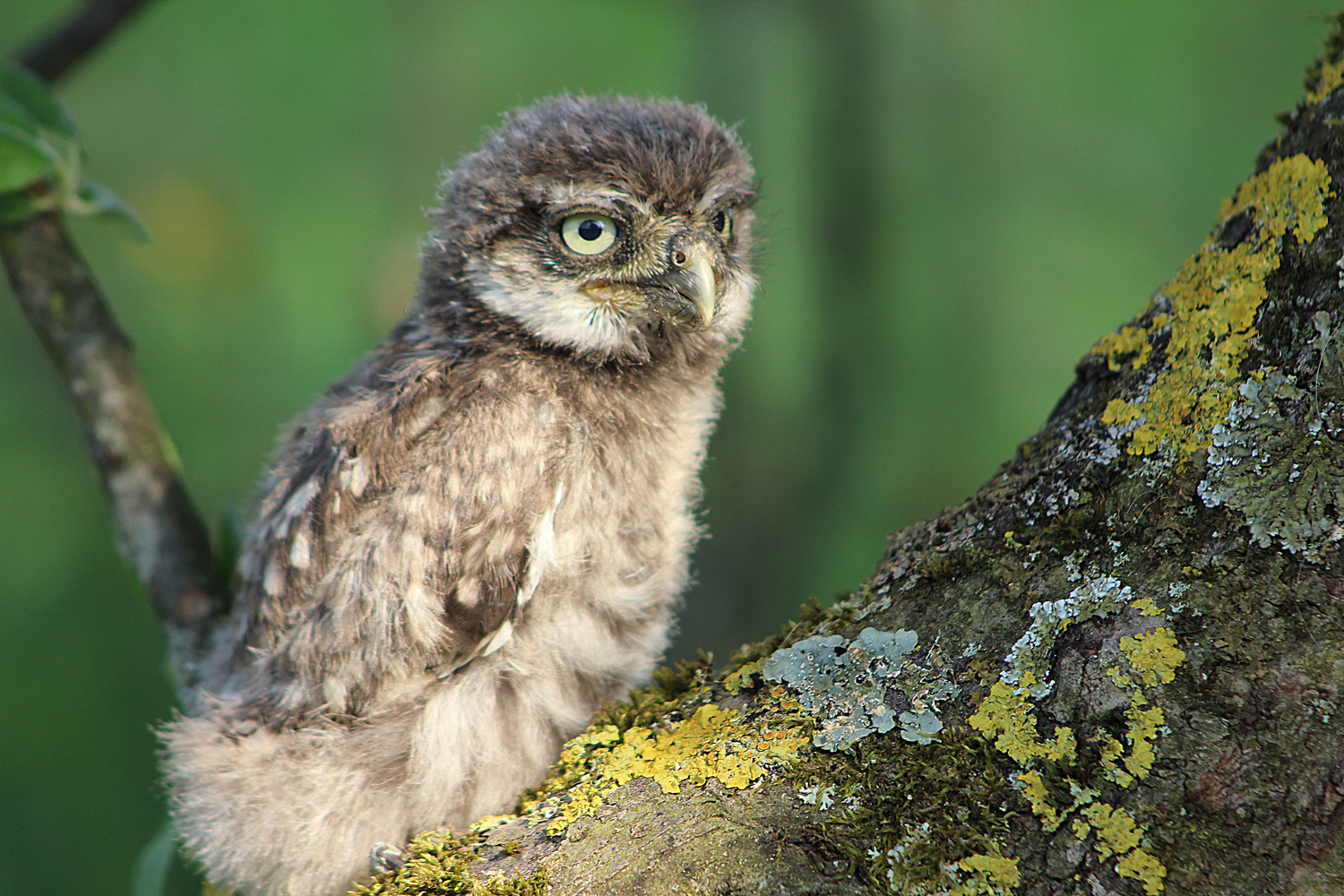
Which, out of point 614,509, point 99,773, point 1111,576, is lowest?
point 99,773

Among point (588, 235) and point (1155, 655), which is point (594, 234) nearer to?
point (588, 235)

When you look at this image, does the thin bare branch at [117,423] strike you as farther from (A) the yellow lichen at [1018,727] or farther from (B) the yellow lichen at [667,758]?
(A) the yellow lichen at [1018,727]

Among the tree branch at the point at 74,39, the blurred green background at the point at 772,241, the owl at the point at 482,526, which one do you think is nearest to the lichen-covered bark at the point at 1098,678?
the owl at the point at 482,526

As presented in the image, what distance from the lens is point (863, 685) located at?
1.35 metres

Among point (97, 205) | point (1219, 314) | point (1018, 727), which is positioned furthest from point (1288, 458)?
point (97, 205)

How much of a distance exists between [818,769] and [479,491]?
0.97m

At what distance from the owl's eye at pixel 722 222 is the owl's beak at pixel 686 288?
0.18 metres

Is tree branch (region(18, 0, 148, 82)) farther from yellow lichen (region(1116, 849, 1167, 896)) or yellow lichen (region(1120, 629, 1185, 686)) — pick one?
yellow lichen (region(1116, 849, 1167, 896))

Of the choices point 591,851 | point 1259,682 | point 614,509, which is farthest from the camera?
point 614,509

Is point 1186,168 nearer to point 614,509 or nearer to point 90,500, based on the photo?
point 614,509

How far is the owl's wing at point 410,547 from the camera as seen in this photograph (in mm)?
1894

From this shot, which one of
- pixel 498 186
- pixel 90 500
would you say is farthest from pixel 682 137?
pixel 90 500

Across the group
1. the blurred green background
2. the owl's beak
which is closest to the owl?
the owl's beak

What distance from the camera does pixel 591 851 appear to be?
1.33 metres
